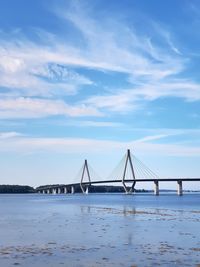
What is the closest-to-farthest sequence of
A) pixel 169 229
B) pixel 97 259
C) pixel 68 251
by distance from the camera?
pixel 97 259, pixel 68 251, pixel 169 229

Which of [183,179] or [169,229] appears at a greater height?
[183,179]

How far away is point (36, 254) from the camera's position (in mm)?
27203

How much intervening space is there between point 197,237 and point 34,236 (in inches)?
466

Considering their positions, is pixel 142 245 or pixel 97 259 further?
pixel 142 245

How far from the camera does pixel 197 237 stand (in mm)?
36156

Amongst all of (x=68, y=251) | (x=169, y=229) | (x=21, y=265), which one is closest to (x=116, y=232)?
(x=169, y=229)

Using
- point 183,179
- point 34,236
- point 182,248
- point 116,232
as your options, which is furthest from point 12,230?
point 183,179

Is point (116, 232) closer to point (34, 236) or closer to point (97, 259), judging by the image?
point (34, 236)

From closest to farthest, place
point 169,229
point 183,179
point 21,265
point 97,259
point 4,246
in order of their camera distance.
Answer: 1. point 21,265
2. point 97,259
3. point 4,246
4. point 169,229
5. point 183,179

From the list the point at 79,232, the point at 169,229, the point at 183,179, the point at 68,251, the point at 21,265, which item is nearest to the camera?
the point at 21,265

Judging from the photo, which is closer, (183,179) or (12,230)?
(12,230)

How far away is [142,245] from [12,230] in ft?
45.8

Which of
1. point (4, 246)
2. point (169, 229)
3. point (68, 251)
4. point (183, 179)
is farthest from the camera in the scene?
point (183, 179)

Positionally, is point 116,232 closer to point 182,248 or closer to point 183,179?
point 182,248
